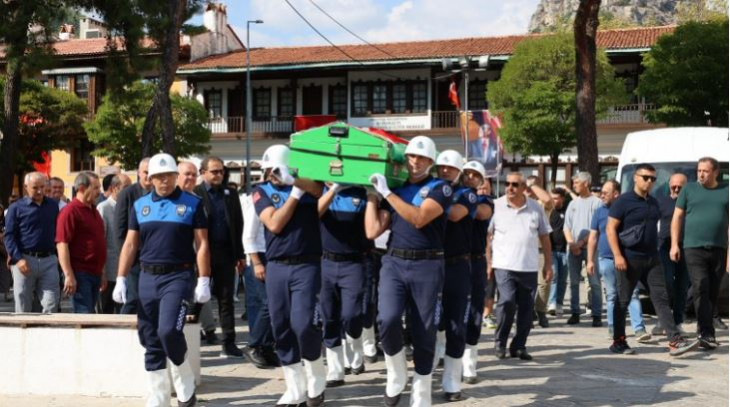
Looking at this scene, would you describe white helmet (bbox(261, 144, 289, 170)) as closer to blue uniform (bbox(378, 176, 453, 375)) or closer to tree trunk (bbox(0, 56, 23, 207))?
blue uniform (bbox(378, 176, 453, 375))

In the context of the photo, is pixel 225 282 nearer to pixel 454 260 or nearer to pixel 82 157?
pixel 454 260

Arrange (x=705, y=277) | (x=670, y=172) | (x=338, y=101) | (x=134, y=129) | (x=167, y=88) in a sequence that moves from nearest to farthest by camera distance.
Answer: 1. (x=705, y=277)
2. (x=670, y=172)
3. (x=167, y=88)
4. (x=134, y=129)
5. (x=338, y=101)

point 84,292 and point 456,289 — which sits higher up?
point 456,289

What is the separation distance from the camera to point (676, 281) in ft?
40.3

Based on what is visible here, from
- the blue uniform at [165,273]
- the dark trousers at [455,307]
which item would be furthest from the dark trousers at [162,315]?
the dark trousers at [455,307]

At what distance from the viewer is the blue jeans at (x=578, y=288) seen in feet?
43.7

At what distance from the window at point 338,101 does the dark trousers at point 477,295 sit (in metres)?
40.6

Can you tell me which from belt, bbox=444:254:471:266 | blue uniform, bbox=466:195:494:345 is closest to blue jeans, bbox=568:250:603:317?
blue uniform, bbox=466:195:494:345

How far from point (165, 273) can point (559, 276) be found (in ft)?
27.5

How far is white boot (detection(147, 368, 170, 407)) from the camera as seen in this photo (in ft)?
24.3

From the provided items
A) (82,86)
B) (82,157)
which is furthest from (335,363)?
(82,157)

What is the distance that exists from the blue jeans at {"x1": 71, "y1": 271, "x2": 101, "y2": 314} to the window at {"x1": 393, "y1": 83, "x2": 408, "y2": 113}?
3929 cm

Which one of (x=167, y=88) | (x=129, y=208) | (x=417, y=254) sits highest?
(x=167, y=88)

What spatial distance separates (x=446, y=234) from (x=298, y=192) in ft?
4.83
